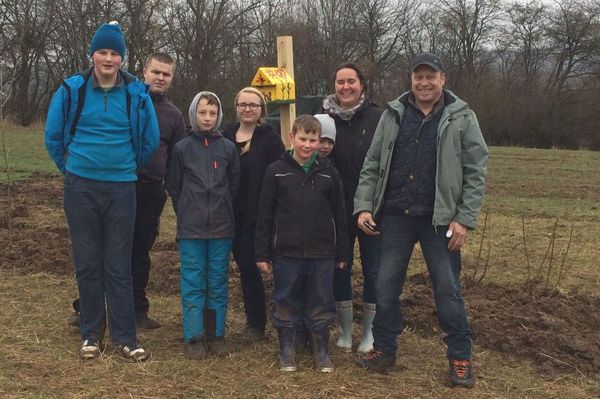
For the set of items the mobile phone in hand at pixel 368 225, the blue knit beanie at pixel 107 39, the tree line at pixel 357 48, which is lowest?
the mobile phone in hand at pixel 368 225

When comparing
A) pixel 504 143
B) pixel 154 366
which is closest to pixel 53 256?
pixel 154 366

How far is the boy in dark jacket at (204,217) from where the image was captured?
14.3 ft

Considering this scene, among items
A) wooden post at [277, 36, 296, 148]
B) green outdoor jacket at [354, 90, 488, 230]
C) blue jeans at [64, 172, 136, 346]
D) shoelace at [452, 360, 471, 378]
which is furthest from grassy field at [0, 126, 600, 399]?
wooden post at [277, 36, 296, 148]

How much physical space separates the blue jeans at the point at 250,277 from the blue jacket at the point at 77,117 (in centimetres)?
85

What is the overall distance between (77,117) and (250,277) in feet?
5.28

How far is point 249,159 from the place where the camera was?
4.55m

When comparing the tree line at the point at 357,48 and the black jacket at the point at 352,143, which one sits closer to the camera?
the black jacket at the point at 352,143

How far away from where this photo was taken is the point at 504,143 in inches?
1566

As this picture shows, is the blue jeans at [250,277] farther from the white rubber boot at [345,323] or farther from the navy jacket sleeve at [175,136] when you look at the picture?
the navy jacket sleeve at [175,136]

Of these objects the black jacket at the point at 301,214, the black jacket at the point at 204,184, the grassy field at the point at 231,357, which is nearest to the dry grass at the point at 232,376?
the grassy field at the point at 231,357

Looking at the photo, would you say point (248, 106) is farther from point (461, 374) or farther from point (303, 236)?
point (461, 374)

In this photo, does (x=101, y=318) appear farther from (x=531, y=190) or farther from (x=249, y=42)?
(x=249, y=42)

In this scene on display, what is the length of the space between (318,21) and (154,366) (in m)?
45.4

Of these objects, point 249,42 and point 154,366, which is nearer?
point 154,366
